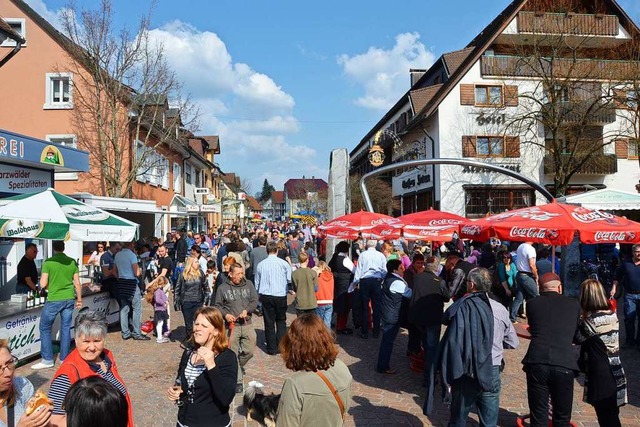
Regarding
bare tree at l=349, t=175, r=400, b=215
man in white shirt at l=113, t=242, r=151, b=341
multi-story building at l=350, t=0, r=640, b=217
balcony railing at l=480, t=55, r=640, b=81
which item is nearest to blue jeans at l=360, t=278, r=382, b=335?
man in white shirt at l=113, t=242, r=151, b=341

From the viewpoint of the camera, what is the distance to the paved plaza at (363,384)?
18.7 feet

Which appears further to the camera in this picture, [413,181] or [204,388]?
[413,181]

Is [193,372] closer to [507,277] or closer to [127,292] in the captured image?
[127,292]

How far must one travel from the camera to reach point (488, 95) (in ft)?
91.0

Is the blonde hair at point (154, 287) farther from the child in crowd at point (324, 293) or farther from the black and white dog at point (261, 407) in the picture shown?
the black and white dog at point (261, 407)

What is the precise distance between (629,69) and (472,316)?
2337cm

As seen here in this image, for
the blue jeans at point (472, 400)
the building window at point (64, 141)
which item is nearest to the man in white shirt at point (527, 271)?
the blue jeans at point (472, 400)

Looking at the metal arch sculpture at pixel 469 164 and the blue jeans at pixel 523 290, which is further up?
the metal arch sculpture at pixel 469 164

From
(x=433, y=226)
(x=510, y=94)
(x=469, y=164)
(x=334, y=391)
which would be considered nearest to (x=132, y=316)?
(x=433, y=226)

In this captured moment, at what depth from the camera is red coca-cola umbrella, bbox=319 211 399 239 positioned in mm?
9680

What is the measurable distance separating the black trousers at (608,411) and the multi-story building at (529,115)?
72.2 ft

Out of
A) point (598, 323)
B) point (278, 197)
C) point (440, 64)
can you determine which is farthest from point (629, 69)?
point (278, 197)

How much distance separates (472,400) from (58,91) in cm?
2255

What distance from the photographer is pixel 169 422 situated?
5.59 metres
